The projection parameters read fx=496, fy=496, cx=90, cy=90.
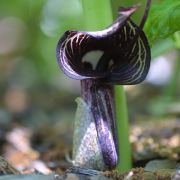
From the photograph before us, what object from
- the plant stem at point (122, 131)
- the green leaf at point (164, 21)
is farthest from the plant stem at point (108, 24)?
the green leaf at point (164, 21)

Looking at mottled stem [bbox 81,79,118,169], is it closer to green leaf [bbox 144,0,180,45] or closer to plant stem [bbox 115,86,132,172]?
plant stem [bbox 115,86,132,172]

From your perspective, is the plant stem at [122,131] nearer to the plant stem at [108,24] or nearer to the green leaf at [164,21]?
the plant stem at [108,24]

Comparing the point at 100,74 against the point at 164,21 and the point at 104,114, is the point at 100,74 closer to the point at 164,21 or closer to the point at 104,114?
the point at 104,114

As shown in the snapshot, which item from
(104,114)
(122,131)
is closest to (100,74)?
(104,114)

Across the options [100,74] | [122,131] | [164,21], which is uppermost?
[164,21]

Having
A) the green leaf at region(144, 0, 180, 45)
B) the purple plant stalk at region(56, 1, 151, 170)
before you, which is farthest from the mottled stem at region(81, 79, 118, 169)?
the green leaf at region(144, 0, 180, 45)

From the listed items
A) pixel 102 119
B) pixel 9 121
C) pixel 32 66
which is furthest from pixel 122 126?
pixel 32 66
